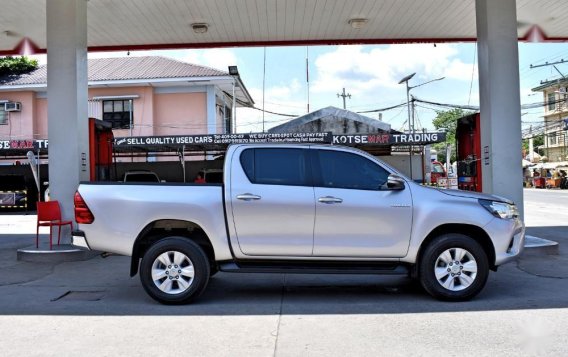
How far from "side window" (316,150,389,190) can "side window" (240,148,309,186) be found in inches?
10.1

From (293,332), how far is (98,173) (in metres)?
8.80

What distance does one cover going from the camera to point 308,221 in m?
6.53

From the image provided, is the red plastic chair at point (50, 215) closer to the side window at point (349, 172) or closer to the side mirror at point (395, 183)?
the side window at point (349, 172)

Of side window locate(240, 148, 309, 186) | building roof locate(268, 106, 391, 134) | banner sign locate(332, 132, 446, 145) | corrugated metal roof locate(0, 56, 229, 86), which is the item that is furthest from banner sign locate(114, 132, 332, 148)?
side window locate(240, 148, 309, 186)

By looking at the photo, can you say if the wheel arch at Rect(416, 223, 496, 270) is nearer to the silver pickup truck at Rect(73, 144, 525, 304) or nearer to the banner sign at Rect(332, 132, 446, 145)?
the silver pickup truck at Rect(73, 144, 525, 304)

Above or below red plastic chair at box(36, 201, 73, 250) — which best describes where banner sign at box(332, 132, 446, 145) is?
above

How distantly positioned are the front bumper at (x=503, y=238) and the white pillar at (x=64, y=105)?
788 cm

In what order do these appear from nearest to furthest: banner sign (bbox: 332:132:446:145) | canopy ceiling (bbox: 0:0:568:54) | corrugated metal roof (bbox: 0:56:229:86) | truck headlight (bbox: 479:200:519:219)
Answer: truck headlight (bbox: 479:200:519:219)
canopy ceiling (bbox: 0:0:568:54)
banner sign (bbox: 332:132:446:145)
corrugated metal roof (bbox: 0:56:229:86)

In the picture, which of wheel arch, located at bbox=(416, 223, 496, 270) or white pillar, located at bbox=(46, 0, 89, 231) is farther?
white pillar, located at bbox=(46, 0, 89, 231)

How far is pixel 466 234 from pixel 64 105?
26.2ft

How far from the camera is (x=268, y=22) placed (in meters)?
13.8

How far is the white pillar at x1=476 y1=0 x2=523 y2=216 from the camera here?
404 inches

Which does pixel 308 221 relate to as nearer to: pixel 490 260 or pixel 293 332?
pixel 293 332

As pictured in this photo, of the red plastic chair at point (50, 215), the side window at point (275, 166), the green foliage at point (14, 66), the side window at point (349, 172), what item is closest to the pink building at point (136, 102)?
the green foliage at point (14, 66)
